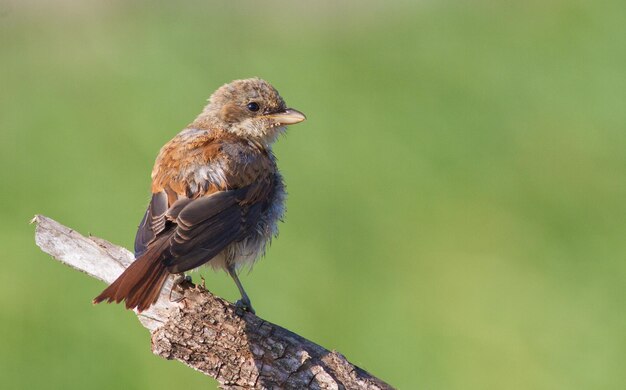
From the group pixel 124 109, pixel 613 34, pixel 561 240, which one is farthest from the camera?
pixel 613 34

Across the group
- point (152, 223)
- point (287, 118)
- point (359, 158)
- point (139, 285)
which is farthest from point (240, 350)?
point (359, 158)

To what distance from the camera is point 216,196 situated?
662cm

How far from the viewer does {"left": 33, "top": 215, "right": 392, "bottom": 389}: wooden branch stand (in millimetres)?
5898

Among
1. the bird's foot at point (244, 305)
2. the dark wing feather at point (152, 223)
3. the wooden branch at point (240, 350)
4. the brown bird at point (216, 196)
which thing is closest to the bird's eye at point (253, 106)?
the brown bird at point (216, 196)

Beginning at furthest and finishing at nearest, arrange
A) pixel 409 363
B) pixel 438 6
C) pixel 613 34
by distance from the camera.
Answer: pixel 438 6 < pixel 613 34 < pixel 409 363

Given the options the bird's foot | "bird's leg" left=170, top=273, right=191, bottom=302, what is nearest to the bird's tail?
"bird's leg" left=170, top=273, right=191, bottom=302

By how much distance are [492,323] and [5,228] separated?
396 centimetres

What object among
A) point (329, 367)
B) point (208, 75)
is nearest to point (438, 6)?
point (208, 75)

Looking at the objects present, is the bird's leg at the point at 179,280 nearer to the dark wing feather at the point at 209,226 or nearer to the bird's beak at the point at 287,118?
the dark wing feather at the point at 209,226

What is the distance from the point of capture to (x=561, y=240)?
10.5 m

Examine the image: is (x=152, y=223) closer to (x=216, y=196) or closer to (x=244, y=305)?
(x=216, y=196)

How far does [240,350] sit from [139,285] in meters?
0.55

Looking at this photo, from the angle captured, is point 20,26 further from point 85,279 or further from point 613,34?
point 613,34

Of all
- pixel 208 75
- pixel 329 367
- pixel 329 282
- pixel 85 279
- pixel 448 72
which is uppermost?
pixel 448 72
